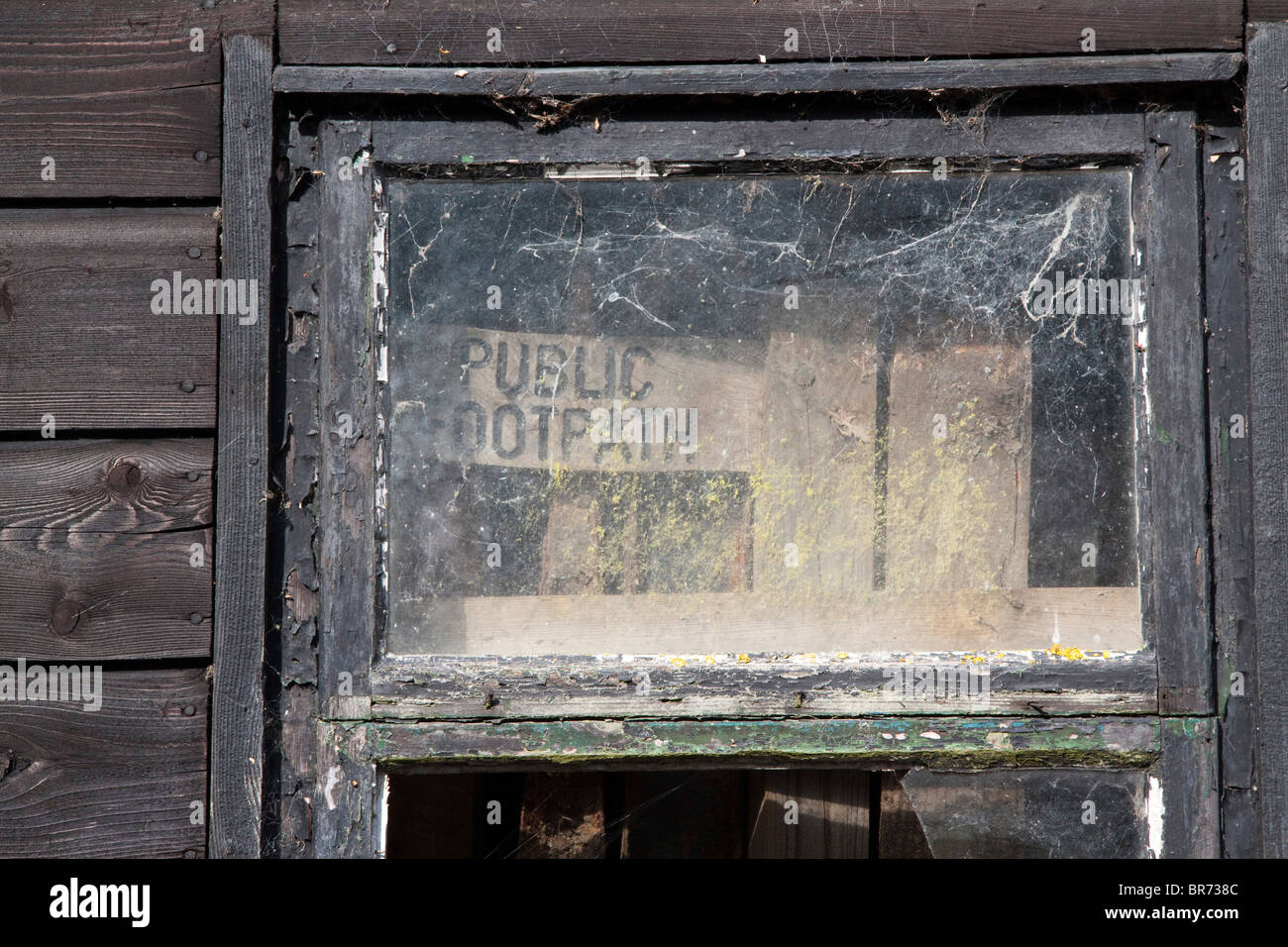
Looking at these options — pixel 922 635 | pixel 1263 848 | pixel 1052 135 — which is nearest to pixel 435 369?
pixel 922 635

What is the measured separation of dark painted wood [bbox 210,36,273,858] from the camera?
1.36m

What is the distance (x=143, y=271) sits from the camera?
1.40m

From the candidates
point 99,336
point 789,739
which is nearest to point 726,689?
point 789,739

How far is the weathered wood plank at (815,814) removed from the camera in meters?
1.92

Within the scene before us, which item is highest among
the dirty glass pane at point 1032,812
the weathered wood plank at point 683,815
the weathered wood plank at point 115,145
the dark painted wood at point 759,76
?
the dark painted wood at point 759,76

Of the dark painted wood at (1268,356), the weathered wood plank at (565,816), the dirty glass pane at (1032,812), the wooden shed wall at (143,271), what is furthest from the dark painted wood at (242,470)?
the dark painted wood at (1268,356)

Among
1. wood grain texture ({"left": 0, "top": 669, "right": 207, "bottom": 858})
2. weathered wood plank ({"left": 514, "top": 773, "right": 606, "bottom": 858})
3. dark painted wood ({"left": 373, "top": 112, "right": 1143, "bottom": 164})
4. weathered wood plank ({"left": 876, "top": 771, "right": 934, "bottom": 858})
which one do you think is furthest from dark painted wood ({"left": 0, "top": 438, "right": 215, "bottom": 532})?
weathered wood plank ({"left": 876, "top": 771, "right": 934, "bottom": 858})

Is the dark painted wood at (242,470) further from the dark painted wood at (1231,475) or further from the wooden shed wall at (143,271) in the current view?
the dark painted wood at (1231,475)

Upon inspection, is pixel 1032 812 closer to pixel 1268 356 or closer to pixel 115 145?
pixel 1268 356

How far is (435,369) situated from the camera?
144cm

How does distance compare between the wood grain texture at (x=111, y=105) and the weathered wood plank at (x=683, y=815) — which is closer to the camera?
the wood grain texture at (x=111, y=105)

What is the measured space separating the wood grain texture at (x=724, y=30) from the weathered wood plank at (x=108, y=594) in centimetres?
81

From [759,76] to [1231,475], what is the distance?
0.95m

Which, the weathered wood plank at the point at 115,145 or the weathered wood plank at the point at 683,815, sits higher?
the weathered wood plank at the point at 115,145
